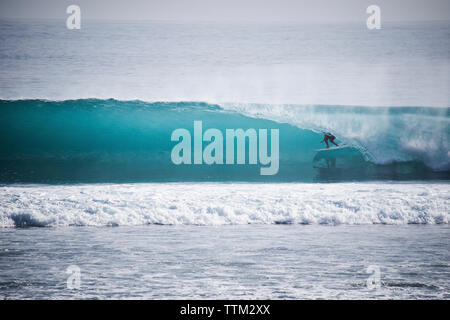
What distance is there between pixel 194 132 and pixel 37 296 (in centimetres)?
541

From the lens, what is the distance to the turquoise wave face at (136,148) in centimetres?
693

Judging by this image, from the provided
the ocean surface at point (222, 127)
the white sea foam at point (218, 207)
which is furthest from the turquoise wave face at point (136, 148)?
the white sea foam at point (218, 207)

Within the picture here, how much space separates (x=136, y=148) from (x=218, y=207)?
3129 millimetres

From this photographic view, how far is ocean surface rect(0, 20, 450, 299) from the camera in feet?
15.1

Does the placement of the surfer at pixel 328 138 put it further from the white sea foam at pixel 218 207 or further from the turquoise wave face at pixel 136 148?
the white sea foam at pixel 218 207

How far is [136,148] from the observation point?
24.7ft

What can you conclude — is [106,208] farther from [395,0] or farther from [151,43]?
[395,0]

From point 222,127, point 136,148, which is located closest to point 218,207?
point 222,127

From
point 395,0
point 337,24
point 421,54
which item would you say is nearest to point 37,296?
point 337,24

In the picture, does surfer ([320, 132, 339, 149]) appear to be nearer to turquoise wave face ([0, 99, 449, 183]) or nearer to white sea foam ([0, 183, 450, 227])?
turquoise wave face ([0, 99, 449, 183])

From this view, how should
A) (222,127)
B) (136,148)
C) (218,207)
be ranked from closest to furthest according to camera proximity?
1. (218,207)
2. (222,127)
3. (136,148)

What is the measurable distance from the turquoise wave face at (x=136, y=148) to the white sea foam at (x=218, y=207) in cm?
143

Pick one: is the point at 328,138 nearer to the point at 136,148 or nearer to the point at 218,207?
the point at 136,148

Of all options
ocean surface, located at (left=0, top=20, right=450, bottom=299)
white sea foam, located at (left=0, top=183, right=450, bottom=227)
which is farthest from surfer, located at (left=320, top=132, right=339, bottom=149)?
white sea foam, located at (left=0, top=183, right=450, bottom=227)
